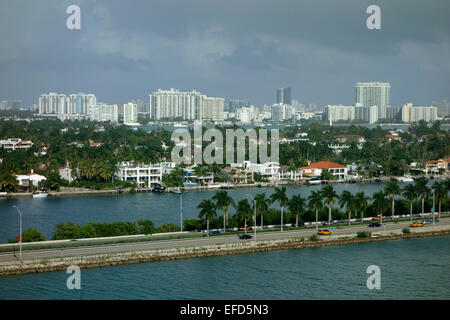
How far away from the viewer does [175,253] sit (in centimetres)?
1162

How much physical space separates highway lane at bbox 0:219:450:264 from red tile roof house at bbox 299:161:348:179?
1218 cm

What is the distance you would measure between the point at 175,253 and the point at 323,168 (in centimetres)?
1641

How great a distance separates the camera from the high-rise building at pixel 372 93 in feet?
317

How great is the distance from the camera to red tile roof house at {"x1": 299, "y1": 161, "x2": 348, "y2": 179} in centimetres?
2700

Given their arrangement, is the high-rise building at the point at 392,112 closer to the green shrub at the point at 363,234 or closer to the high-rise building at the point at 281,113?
the high-rise building at the point at 281,113

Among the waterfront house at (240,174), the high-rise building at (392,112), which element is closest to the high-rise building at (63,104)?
the high-rise building at (392,112)

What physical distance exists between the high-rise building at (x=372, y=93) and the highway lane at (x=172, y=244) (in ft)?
275

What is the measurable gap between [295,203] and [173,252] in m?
3.63

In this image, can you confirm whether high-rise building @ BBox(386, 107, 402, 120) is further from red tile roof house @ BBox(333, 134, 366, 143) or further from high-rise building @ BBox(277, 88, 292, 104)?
red tile roof house @ BBox(333, 134, 366, 143)

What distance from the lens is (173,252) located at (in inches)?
458

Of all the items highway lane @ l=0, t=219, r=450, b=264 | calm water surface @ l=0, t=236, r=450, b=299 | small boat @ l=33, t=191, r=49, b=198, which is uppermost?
small boat @ l=33, t=191, r=49, b=198

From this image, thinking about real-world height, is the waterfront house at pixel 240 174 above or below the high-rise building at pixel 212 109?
below

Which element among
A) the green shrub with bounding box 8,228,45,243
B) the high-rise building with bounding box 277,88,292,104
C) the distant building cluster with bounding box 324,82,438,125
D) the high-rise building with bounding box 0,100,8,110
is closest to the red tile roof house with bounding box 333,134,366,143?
the distant building cluster with bounding box 324,82,438,125
